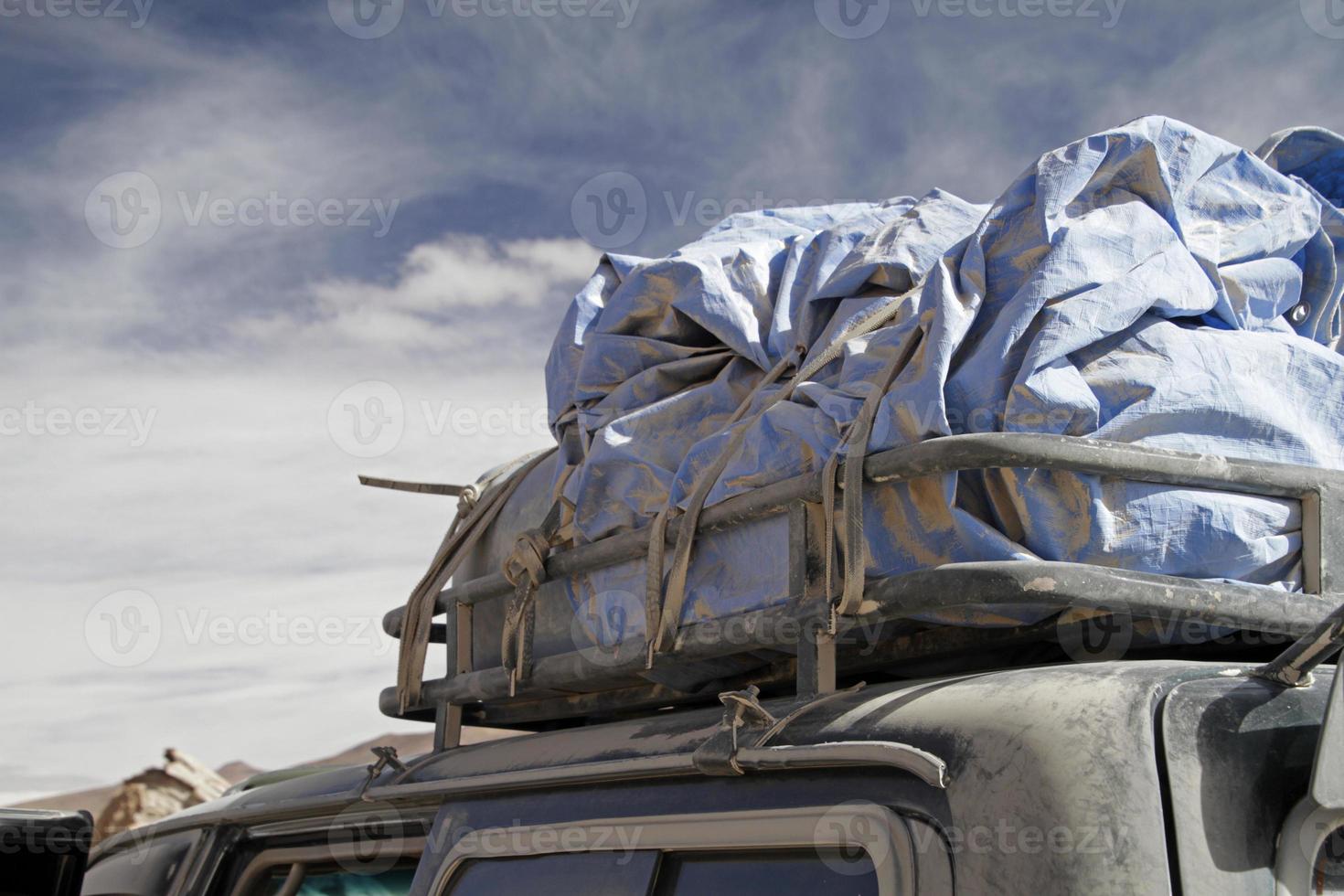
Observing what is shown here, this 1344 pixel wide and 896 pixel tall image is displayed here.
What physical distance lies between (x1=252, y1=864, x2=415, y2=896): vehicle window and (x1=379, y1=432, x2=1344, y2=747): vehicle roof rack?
89 cm

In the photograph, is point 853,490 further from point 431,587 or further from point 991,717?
point 431,587

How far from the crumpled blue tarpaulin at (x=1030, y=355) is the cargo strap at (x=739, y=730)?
0.25m

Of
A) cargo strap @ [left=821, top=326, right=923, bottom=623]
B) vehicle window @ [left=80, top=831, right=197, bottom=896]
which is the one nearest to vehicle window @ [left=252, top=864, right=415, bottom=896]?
vehicle window @ [left=80, top=831, right=197, bottom=896]

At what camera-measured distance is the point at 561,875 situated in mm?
2119

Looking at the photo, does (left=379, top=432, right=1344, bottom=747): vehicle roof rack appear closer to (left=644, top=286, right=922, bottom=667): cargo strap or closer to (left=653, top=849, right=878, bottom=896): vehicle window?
(left=644, top=286, right=922, bottom=667): cargo strap

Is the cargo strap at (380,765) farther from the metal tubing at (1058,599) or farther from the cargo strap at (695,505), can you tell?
the metal tubing at (1058,599)

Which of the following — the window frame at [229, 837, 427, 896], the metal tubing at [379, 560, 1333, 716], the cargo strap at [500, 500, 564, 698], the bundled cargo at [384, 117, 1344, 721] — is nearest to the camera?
the metal tubing at [379, 560, 1333, 716]

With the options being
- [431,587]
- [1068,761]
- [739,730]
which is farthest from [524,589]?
[1068,761]

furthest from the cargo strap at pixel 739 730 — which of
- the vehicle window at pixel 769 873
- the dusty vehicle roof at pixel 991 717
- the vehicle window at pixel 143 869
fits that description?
the vehicle window at pixel 143 869

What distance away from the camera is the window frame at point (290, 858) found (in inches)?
113

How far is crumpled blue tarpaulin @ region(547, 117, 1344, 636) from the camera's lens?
6.38ft

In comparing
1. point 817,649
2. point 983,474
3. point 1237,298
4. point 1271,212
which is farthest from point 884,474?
point 1271,212

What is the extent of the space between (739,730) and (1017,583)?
0.43 meters

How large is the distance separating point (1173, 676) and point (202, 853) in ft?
7.80
